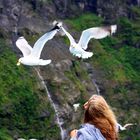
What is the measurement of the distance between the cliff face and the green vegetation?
0.86 meters

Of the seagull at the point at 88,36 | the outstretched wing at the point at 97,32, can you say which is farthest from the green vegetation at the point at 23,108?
the outstretched wing at the point at 97,32

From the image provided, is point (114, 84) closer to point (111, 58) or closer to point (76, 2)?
point (111, 58)

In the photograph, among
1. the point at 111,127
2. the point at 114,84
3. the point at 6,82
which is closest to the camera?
the point at 111,127

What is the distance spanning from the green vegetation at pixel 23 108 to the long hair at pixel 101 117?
155 ft

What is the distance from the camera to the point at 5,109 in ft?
183

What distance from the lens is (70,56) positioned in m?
66.3

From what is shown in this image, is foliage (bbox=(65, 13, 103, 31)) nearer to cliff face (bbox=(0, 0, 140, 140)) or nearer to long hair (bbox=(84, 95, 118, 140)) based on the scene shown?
cliff face (bbox=(0, 0, 140, 140))

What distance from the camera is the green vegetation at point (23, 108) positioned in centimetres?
5550

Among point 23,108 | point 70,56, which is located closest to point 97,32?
point 23,108

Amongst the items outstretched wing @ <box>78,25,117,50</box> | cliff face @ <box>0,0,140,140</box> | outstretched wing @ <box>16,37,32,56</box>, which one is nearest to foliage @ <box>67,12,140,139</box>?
cliff face @ <box>0,0,140,140</box>

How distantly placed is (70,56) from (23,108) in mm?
10006

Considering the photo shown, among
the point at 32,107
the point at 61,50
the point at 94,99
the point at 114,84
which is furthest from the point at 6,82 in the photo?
the point at 94,99

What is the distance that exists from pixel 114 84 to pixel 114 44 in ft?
47.5

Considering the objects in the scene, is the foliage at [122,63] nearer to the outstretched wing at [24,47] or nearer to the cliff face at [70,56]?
the cliff face at [70,56]
